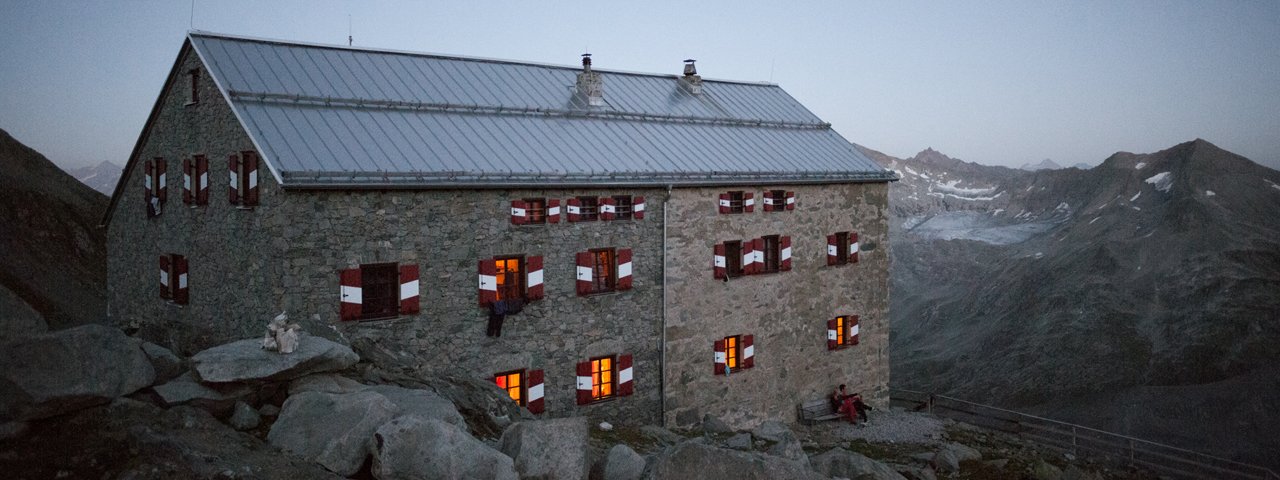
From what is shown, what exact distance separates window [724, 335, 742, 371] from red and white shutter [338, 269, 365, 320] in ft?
31.7

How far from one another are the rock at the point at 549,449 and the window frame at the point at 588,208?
7997 mm

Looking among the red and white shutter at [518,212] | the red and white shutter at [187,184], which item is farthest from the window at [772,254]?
the red and white shutter at [187,184]

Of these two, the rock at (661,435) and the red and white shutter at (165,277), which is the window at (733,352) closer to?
the rock at (661,435)

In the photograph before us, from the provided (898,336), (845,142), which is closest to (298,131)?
(845,142)

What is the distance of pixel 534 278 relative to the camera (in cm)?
1770

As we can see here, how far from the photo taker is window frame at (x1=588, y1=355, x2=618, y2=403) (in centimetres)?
1898

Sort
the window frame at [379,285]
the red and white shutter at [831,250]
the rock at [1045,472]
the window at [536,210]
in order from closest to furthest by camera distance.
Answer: the window frame at [379,285], the window at [536,210], the rock at [1045,472], the red and white shutter at [831,250]

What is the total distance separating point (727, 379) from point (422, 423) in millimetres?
12596

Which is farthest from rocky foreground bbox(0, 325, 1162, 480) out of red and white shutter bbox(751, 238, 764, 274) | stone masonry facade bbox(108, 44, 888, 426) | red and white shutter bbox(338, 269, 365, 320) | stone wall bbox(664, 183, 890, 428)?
red and white shutter bbox(751, 238, 764, 274)

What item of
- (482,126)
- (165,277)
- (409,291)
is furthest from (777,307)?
(165,277)

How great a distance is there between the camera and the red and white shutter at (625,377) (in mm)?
19266

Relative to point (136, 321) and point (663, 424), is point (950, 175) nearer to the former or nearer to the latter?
point (663, 424)

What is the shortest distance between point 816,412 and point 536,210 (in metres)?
10.8

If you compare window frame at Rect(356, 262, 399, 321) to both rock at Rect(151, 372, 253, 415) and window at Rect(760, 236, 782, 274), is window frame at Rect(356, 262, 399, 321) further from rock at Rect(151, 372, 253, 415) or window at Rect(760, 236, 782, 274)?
window at Rect(760, 236, 782, 274)
